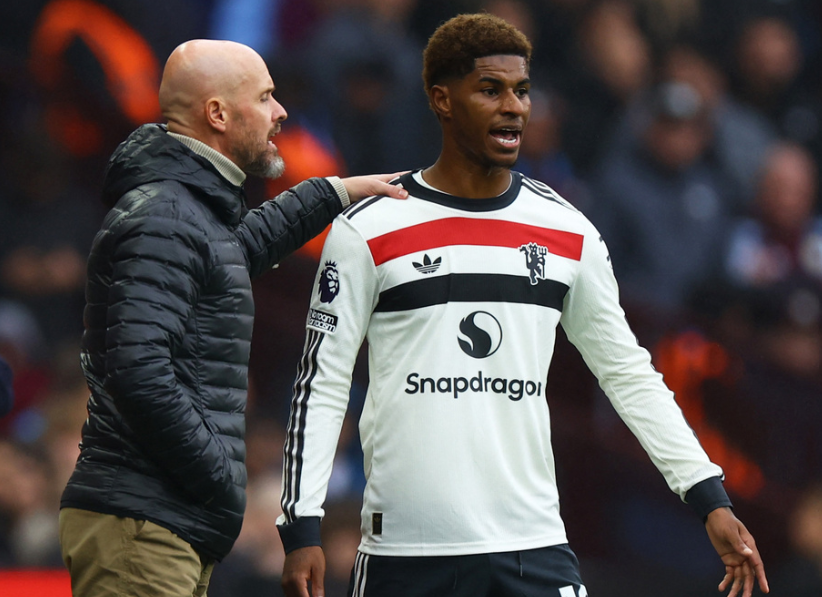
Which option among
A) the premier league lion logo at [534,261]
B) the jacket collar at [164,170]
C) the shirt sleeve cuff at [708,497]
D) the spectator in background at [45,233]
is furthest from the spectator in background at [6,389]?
the shirt sleeve cuff at [708,497]

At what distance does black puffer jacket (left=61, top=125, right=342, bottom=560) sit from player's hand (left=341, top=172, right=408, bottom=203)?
1.21 ft

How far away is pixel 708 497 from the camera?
248 centimetres

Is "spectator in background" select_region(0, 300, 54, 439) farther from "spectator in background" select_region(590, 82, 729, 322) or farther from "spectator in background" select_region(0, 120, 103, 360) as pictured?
"spectator in background" select_region(590, 82, 729, 322)

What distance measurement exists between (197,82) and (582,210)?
130 inches

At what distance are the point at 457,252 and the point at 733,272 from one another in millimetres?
3435

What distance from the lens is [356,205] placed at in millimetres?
2586

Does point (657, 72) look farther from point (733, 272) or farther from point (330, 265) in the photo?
point (330, 265)

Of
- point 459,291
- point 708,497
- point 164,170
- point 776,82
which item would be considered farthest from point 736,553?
point 776,82

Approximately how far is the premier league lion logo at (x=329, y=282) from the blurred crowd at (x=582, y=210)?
2.54 m

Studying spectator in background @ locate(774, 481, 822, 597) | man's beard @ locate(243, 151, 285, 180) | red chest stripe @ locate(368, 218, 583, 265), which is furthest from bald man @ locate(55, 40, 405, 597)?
spectator in background @ locate(774, 481, 822, 597)

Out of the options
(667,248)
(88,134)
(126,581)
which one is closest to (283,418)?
(88,134)

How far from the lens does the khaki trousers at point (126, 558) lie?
2158 mm

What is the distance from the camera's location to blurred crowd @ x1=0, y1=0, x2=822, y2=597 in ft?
16.3

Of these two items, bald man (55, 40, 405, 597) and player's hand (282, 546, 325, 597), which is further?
player's hand (282, 546, 325, 597)
